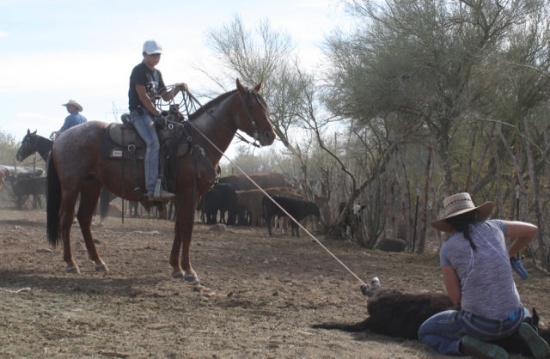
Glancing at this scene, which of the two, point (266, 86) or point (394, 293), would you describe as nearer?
A: point (394, 293)

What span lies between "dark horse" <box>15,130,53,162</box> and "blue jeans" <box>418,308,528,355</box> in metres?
13.2

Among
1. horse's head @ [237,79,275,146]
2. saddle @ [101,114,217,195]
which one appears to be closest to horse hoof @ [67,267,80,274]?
saddle @ [101,114,217,195]

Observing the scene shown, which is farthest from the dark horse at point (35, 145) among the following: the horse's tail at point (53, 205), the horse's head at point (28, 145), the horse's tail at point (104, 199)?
the horse's tail at point (53, 205)

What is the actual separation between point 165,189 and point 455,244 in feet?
15.3

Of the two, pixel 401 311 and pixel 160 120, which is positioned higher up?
pixel 160 120

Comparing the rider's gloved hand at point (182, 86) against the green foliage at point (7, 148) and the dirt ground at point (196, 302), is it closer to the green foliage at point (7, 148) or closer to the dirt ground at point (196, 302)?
the dirt ground at point (196, 302)

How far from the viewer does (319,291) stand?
28.6ft

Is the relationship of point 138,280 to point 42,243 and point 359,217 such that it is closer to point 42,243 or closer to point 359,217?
point 42,243

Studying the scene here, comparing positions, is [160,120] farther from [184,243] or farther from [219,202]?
[219,202]

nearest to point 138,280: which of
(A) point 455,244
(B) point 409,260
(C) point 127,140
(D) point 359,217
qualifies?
(C) point 127,140

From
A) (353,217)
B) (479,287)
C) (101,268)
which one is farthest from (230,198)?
(479,287)

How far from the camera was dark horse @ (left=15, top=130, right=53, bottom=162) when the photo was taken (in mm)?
17797

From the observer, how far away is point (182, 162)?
9.35 m

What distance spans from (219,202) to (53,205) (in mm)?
16759
